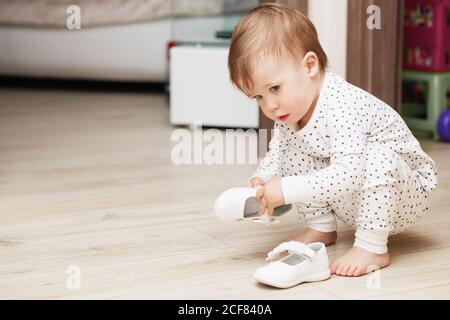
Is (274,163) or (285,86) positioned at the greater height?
(285,86)

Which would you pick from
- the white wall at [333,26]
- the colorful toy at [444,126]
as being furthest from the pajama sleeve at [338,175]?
the colorful toy at [444,126]

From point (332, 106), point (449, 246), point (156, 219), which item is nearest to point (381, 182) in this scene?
point (332, 106)

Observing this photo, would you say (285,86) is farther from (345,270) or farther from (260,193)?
(345,270)

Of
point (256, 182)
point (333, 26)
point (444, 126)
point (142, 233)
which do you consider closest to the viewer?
point (256, 182)

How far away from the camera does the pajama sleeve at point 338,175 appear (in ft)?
3.98

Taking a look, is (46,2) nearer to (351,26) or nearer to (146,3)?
(146,3)

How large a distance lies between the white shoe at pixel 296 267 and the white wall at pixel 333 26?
796 mm

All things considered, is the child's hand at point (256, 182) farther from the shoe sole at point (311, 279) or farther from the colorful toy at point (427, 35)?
the colorful toy at point (427, 35)

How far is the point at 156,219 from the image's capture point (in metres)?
1.57

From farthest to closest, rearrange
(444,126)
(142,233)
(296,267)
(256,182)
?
(444,126), (142,233), (256,182), (296,267)

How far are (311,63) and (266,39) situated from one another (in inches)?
3.4

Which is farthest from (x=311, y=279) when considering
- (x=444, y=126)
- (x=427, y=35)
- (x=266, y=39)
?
(x=427, y=35)

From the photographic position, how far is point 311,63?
1268 millimetres

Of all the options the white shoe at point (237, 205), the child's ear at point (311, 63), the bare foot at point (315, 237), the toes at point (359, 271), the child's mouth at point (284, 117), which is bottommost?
the toes at point (359, 271)
